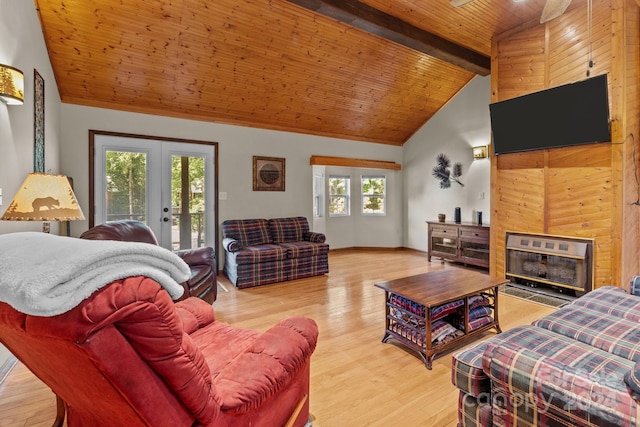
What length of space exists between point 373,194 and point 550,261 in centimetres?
374

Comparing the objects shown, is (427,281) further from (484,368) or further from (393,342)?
(484,368)

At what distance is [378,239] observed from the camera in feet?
22.6

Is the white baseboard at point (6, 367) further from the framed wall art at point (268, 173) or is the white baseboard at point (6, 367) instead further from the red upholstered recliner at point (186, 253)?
the framed wall art at point (268, 173)

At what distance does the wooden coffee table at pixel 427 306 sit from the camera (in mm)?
2211

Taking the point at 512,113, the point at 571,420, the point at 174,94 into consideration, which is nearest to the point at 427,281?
the point at 571,420

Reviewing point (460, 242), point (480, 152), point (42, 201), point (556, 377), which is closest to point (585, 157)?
point (480, 152)

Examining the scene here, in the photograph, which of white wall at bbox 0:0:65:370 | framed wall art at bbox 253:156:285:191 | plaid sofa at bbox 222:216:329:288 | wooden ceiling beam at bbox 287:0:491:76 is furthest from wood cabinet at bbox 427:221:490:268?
white wall at bbox 0:0:65:370

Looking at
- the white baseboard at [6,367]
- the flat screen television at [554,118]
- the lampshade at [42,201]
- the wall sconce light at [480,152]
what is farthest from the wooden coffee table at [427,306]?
the wall sconce light at [480,152]

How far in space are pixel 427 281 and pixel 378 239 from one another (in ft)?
14.1

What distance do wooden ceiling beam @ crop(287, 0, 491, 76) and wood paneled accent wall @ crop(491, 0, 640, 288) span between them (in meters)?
0.63

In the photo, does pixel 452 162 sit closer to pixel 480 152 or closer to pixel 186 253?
pixel 480 152

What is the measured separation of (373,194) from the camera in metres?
6.97

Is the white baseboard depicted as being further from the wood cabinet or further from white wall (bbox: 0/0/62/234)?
the wood cabinet

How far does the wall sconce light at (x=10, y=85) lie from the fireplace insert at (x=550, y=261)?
4.97m
